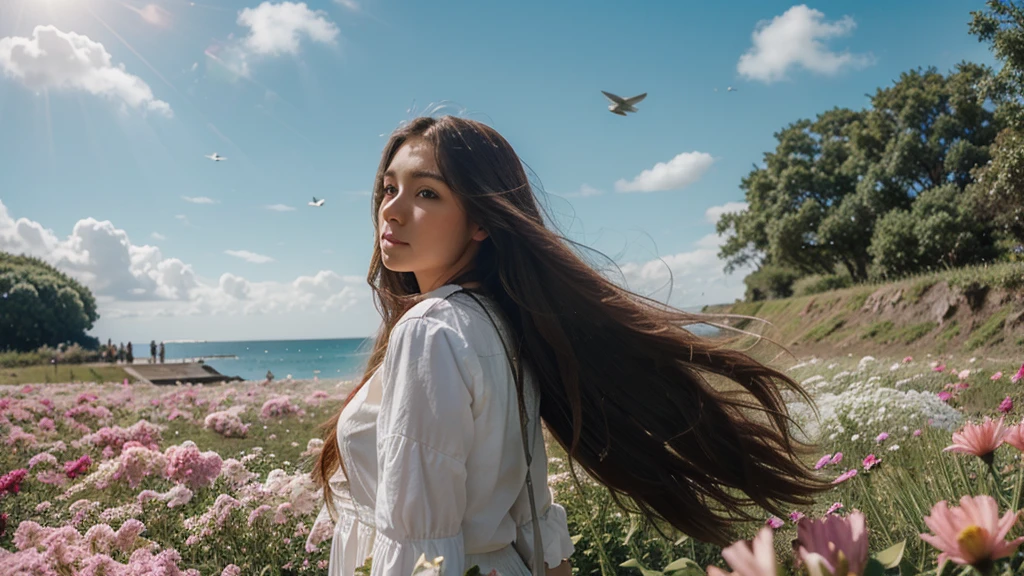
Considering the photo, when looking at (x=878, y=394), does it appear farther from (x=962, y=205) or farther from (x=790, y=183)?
(x=790, y=183)

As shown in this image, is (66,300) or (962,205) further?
(66,300)

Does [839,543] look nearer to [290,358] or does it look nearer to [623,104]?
[623,104]

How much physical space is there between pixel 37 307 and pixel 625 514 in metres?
37.4

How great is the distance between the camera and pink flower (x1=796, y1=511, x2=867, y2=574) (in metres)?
0.71

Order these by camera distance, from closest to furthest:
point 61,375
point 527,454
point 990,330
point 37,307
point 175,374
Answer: point 527,454 → point 990,330 → point 61,375 → point 175,374 → point 37,307

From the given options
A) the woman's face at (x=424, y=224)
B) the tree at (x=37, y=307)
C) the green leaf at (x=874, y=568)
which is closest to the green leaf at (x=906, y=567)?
the green leaf at (x=874, y=568)

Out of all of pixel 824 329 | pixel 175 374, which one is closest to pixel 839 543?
pixel 824 329

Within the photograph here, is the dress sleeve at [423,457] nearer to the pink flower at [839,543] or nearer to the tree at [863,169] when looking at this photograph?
the pink flower at [839,543]

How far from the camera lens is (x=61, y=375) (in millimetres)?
16406

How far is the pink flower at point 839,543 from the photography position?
0.71 m

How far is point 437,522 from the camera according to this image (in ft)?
4.89

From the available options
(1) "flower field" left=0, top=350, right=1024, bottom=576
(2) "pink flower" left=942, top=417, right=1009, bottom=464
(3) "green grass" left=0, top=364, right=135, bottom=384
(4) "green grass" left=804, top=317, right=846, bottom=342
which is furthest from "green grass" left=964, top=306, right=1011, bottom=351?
(3) "green grass" left=0, top=364, right=135, bottom=384

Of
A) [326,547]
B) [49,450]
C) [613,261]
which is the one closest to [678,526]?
[613,261]

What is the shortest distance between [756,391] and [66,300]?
3990cm
